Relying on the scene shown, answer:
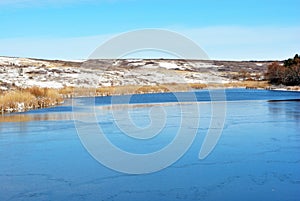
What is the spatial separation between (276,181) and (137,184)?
5.82 feet

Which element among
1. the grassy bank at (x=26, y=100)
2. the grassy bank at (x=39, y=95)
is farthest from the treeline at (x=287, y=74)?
the grassy bank at (x=26, y=100)

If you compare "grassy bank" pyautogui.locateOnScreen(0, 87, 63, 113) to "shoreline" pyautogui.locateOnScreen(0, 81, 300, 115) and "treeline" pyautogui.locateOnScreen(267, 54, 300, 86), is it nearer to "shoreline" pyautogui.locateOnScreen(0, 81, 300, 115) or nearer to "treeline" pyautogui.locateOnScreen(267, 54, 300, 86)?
"shoreline" pyautogui.locateOnScreen(0, 81, 300, 115)

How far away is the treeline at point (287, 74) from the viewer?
35.2 meters

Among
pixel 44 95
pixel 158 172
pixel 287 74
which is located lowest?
pixel 158 172

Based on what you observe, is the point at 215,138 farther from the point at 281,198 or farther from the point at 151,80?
the point at 151,80

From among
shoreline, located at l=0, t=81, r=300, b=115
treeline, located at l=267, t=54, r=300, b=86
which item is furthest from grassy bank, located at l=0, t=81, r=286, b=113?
treeline, located at l=267, t=54, r=300, b=86

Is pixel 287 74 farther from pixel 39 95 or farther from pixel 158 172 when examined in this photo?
pixel 158 172

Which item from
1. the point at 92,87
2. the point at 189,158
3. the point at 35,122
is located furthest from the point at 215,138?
the point at 92,87

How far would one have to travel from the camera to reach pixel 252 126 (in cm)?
1070

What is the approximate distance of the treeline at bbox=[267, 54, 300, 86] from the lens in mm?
35156

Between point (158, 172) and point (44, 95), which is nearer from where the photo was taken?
point (158, 172)

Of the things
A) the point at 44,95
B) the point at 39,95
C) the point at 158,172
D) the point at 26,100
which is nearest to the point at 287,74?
the point at 44,95

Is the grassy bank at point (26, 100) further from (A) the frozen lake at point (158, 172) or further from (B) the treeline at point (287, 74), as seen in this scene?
(B) the treeline at point (287, 74)

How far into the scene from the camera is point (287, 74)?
36156 millimetres
